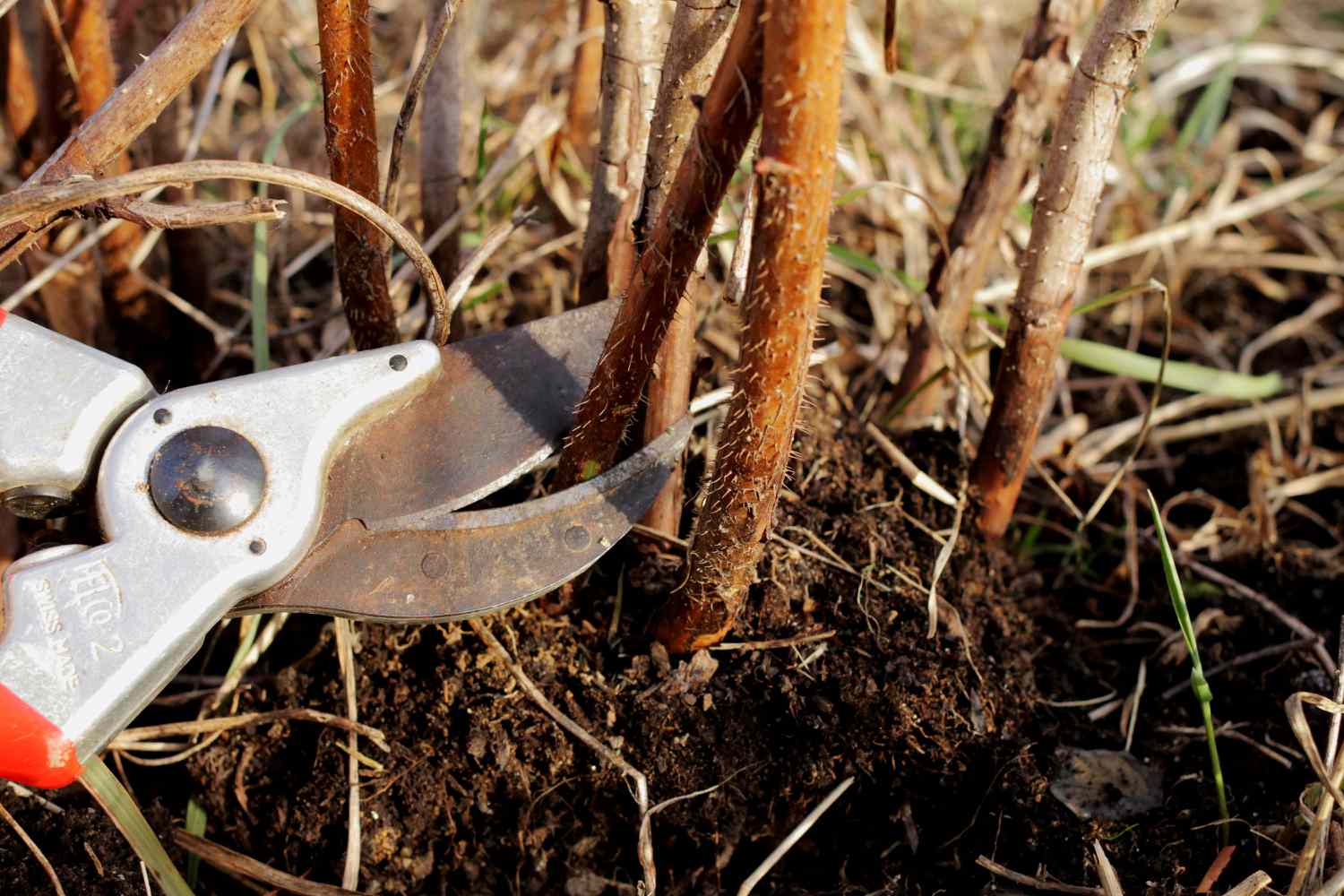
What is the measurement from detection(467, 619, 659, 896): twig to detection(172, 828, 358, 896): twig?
0.34m

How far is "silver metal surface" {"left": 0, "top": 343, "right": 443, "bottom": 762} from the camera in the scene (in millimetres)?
1230

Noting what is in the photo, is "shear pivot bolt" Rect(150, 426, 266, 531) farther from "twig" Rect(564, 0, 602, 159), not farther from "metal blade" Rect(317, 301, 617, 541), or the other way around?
"twig" Rect(564, 0, 602, 159)

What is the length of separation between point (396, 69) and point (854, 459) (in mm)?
2154

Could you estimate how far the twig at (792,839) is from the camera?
58.7 inches

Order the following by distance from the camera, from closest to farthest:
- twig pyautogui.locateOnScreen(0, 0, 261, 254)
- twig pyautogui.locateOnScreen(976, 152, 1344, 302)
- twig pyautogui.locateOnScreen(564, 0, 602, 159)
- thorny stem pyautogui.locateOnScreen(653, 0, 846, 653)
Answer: thorny stem pyautogui.locateOnScreen(653, 0, 846, 653), twig pyautogui.locateOnScreen(0, 0, 261, 254), twig pyautogui.locateOnScreen(564, 0, 602, 159), twig pyautogui.locateOnScreen(976, 152, 1344, 302)

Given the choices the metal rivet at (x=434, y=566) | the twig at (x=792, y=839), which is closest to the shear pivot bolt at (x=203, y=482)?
the metal rivet at (x=434, y=566)

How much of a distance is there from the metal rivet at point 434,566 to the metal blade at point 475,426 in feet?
0.23

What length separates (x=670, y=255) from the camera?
1.25 m

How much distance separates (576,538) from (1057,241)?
83cm

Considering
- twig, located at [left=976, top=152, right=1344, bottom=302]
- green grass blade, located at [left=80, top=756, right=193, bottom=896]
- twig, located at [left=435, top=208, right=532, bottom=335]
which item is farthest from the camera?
twig, located at [left=976, top=152, right=1344, bottom=302]

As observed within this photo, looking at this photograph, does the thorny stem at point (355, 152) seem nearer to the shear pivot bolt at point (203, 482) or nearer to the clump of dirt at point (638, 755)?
the shear pivot bolt at point (203, 482)

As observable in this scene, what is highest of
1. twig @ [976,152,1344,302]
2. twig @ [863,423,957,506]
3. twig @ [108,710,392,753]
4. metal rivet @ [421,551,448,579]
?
twig @ [976,152,1344,302]

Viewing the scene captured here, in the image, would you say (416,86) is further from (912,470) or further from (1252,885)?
(1252,885)

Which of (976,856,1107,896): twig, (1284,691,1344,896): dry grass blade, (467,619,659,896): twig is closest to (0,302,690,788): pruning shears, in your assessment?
(467,619,659,896): twig
